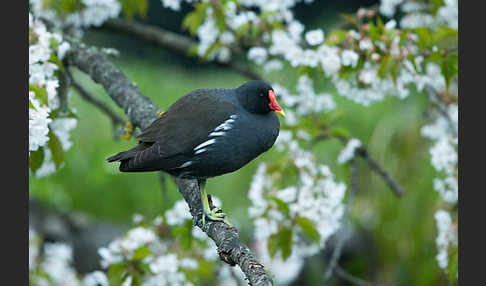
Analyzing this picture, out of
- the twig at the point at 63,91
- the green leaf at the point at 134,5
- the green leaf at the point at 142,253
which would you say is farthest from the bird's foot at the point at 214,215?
the green leaf at the point at 134,5

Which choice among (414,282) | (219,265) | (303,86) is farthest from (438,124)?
(219,265)

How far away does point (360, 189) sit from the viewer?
552cm

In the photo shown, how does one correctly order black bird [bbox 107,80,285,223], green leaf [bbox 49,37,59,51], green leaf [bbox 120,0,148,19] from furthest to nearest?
green leaf [bbox 120,0,148,19] → green leaf [bbox 49,37,59,51] → black bird [bbox 107,80,285,223]

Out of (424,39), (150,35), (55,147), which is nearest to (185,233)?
(55,147)

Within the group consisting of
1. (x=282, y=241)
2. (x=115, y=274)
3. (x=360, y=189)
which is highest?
(x=115, y=274)

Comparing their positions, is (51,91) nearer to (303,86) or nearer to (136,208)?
(303,86)

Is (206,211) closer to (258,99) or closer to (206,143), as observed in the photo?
(206,143)

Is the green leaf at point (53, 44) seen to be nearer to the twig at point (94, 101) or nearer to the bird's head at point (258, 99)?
the twig at point (94, 101)

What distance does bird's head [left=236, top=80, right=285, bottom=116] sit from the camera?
253 cm

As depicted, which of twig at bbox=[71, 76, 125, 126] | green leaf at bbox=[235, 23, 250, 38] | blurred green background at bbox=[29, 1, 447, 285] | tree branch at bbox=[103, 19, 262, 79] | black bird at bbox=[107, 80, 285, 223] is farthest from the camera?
blurred green background at bbox=[29, 1, 447, 285]

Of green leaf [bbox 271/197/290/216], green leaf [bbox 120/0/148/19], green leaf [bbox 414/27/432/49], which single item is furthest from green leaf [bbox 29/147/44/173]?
green leaf [bbox 414/27/432/49]

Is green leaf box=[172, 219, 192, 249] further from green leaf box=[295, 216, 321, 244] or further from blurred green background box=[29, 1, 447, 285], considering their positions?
blurred green background box=[29, 1, 447, 285]

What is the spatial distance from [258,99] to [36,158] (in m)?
1.11

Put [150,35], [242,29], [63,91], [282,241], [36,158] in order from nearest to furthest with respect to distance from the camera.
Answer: [36,158] → [63,91] → [282,241] → [242,29] → [150,35]
